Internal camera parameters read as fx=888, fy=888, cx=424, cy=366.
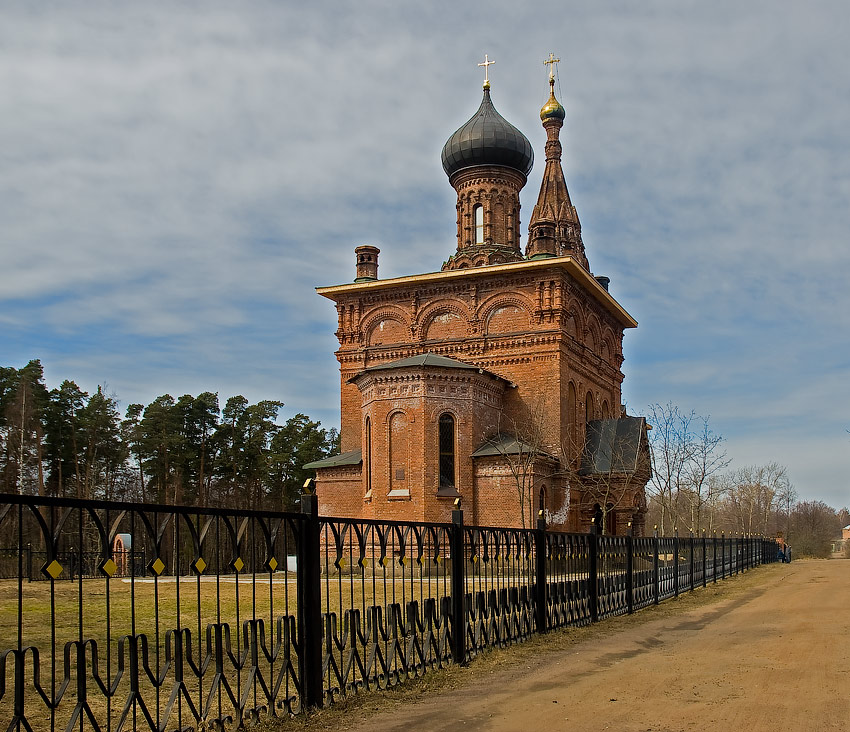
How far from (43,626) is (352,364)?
20434 millimetres

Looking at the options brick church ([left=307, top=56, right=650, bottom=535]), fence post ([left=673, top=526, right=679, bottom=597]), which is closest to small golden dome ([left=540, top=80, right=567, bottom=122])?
brick church ([left=307, top=56, right=650, bottom=535])

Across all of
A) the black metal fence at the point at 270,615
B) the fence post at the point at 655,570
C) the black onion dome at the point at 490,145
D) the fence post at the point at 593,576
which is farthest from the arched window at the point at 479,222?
the fence post at the point at 593,576

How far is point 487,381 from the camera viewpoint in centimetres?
2756

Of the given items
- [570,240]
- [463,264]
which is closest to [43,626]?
[463,264]

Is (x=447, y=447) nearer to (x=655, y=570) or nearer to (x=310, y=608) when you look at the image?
(x=655, y=570)

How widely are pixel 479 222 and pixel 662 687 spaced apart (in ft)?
87.7

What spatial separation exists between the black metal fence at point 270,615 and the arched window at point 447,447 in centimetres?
1024

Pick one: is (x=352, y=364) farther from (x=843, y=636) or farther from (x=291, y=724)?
(x=291, y=724)

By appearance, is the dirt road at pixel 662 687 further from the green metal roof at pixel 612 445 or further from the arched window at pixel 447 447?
the green metal roof at pixel 612 445

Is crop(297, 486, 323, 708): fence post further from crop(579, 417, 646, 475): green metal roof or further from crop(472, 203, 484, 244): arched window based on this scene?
crop(472, 203, 484, 244): arched window

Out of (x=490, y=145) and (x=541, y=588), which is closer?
(x=541, y=588)

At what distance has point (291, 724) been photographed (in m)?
5.90

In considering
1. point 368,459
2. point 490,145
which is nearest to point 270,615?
point 368,459

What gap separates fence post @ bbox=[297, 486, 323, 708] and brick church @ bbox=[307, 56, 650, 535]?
18.4 m
